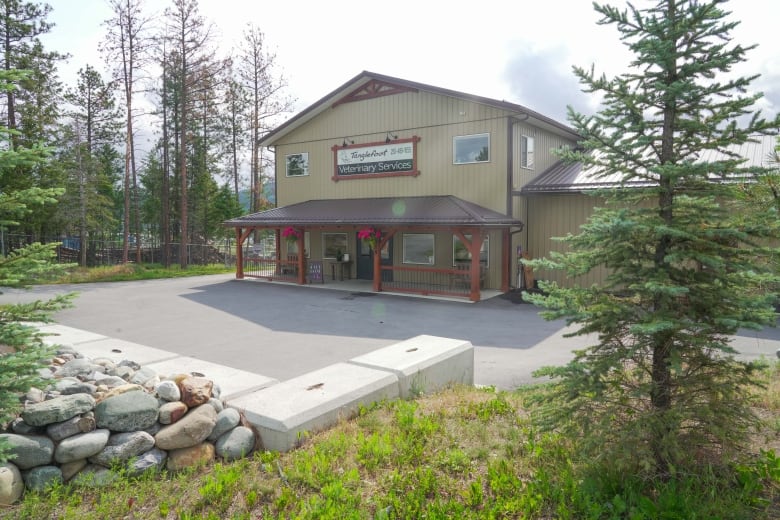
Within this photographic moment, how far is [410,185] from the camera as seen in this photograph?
17.1 meters

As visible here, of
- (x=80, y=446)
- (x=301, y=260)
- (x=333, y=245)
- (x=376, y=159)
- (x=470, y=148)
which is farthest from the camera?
(x=333, y=245)

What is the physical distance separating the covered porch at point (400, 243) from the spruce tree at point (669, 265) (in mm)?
9558

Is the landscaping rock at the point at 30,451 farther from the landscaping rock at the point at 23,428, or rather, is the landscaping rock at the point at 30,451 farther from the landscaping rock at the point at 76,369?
the landscaping rock at the point at 76,369

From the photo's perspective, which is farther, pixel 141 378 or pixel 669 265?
pixel 141 378

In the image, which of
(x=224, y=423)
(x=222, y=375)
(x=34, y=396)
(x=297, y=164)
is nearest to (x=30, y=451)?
(x=34, y=396)

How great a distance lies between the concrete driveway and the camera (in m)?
7.82

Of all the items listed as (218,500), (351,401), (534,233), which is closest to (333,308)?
(534,233)

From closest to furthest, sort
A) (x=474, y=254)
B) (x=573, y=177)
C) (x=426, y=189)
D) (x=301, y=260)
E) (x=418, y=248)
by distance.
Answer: (x=474, y=254)
(x=573, y=177)
(x=426, y=189)
(x=418, y=248)
(x=301, y=260)

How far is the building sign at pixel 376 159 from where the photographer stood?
17.0 m

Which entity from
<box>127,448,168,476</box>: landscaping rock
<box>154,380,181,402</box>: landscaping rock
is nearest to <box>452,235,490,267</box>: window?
<box>154,380,181,402</box>: landscaping rock

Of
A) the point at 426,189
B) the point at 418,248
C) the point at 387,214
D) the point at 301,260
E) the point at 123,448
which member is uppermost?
the point at 426,189

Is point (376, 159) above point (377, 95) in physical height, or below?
below

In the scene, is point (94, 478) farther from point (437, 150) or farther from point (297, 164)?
point (297, 164)

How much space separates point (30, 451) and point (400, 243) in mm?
14176
